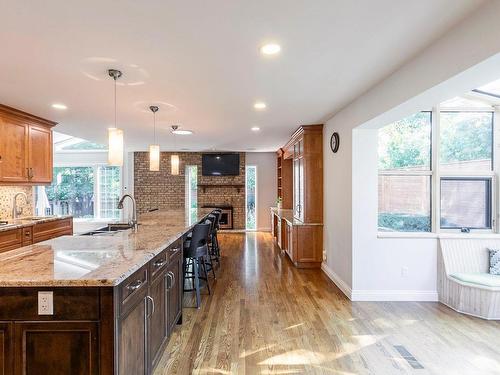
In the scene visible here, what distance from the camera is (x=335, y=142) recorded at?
14.7ft

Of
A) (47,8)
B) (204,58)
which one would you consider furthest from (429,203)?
(47,8)

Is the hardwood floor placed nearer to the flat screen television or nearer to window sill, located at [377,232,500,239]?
window sill, located at [377,232,500,239]

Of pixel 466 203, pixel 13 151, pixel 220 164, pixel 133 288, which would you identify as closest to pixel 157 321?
pixel 133 288

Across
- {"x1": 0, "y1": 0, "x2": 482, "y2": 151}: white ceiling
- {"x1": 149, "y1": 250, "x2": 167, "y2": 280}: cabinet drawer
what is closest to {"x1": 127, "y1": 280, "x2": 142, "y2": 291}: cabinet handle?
{"x1": 149, "y1": 250, "x2": 167, "y2": 280}: cabinet drawer

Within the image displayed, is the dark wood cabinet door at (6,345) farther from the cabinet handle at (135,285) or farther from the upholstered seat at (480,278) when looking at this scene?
the upholstered seat at (480,278)

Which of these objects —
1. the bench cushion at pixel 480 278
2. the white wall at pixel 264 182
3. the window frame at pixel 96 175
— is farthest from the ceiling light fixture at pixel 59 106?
the white wall at pixel 264 182

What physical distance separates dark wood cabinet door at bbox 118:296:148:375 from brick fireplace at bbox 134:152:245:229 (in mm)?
7414

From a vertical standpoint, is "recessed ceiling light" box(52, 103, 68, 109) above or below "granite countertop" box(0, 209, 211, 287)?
above

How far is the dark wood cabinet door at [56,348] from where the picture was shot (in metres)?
1.50

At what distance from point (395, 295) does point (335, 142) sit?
2.19m

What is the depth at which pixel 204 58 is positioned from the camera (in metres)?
2.47

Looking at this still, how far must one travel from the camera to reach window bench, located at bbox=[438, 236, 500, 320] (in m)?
3.19

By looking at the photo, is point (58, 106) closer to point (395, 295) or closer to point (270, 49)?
point (270, 49)

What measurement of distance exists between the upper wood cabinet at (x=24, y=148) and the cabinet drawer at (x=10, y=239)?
0.76m
